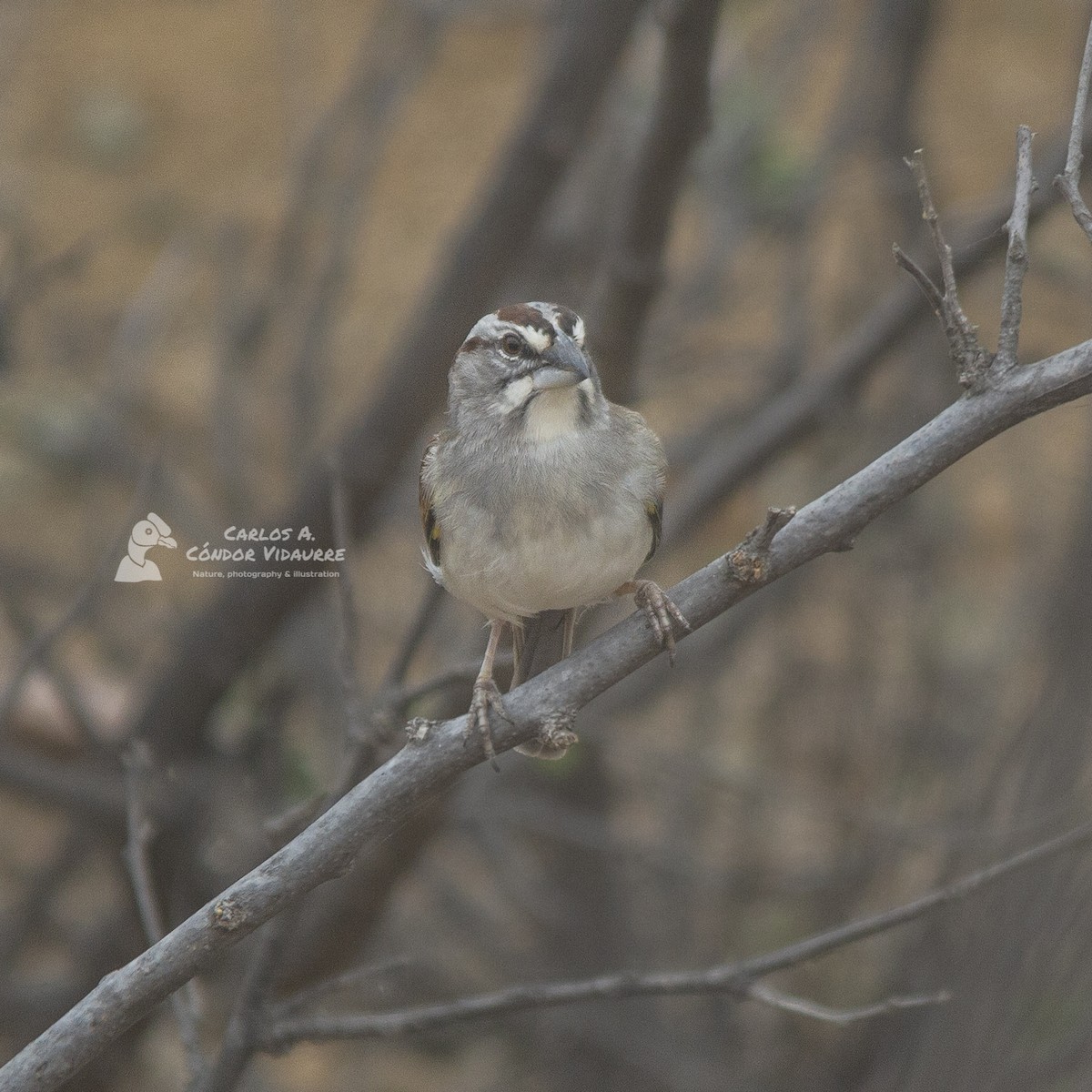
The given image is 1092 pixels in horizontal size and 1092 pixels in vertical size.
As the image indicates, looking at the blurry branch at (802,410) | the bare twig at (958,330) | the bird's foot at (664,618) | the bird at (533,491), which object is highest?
the blurry branch at (802,410)

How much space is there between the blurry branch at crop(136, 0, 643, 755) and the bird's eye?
133 centimetres

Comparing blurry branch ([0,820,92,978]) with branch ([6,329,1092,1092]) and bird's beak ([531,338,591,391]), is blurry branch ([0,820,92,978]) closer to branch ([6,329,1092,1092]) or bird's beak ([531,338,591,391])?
branch ([6,329,1092,1092])

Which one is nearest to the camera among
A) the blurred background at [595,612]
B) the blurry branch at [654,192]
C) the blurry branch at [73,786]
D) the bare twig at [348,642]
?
the bare twig at [348,642]

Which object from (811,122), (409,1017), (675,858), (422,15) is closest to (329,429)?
(422,15)

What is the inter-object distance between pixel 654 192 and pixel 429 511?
1.35 m

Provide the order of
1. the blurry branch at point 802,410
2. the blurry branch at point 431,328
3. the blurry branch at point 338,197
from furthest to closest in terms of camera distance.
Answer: the blurry branch at point 338,197 < the blurry branch at point 802,410 < the blurry branch at point 431,328

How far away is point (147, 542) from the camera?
8.44 feet

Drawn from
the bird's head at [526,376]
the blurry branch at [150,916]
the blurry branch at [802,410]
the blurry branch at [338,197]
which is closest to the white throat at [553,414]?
the bird's head at [526,376]

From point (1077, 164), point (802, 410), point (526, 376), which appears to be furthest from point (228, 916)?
point (802, 410)

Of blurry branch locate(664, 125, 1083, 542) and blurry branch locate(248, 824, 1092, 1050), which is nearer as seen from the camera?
blurry branch locate(248, 824, 1092, 1050)

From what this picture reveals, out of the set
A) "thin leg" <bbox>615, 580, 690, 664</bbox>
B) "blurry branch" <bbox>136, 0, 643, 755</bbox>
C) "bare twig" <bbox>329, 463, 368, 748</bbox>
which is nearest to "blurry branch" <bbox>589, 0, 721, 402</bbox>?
"blurry branch" <bbox>136, 0, 643, 755</bbox>

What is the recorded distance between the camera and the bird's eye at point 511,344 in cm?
213

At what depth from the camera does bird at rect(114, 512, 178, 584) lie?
2576mm

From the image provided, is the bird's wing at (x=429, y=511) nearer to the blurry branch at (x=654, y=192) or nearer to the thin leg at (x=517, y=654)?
the thin leg at (x=517, y=654)
